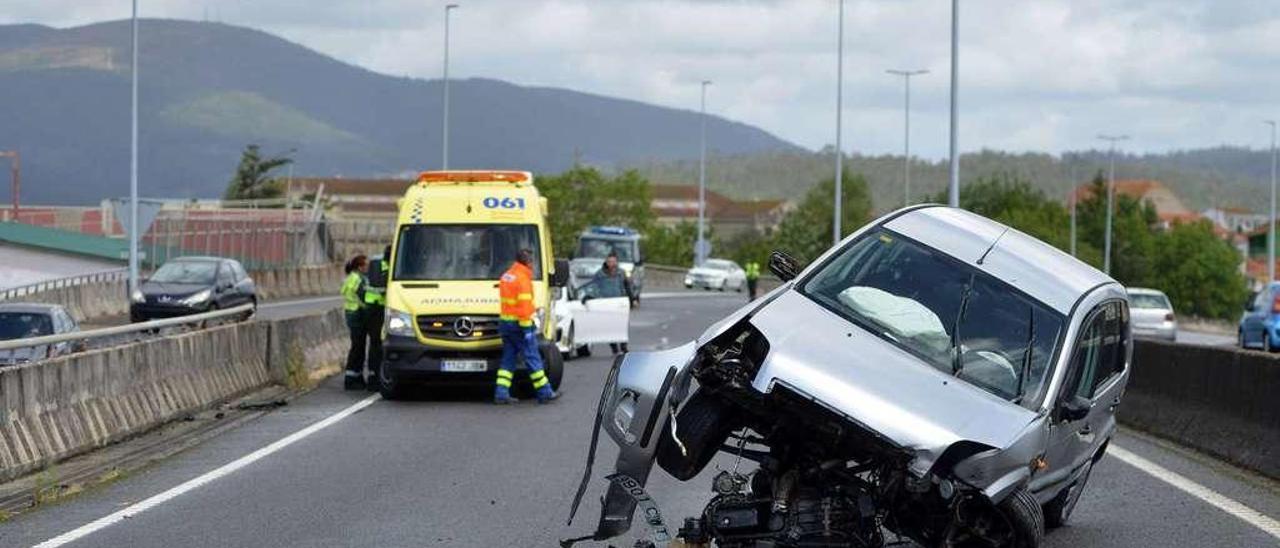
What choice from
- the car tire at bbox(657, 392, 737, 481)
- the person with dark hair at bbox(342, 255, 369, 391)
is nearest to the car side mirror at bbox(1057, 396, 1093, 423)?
the car tire at bbox(657, 392, 737, 481)

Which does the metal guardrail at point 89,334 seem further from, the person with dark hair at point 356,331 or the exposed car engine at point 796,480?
the exposed car engine at point 796,480

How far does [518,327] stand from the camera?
21047mm

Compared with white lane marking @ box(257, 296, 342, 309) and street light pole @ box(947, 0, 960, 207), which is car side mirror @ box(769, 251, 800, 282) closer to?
street light pole @ box(947, 0, 960, 207)

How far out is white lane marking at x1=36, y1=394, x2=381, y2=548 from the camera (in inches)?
441

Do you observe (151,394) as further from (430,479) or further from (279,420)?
(430,479)

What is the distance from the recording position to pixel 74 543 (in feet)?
35.7

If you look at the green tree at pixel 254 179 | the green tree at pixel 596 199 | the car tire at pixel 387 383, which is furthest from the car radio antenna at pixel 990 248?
the green tree at pixel 596 199

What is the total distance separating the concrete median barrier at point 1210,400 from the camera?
15.3m

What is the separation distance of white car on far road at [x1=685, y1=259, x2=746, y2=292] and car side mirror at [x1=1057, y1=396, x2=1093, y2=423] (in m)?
74.4

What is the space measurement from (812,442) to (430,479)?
549cm

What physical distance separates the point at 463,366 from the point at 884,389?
13.2m

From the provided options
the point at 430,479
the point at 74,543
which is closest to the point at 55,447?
the point at 430,479

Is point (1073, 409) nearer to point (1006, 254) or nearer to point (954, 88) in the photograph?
point (1006, 254)

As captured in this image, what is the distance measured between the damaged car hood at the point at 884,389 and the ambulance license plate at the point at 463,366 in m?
12.7
